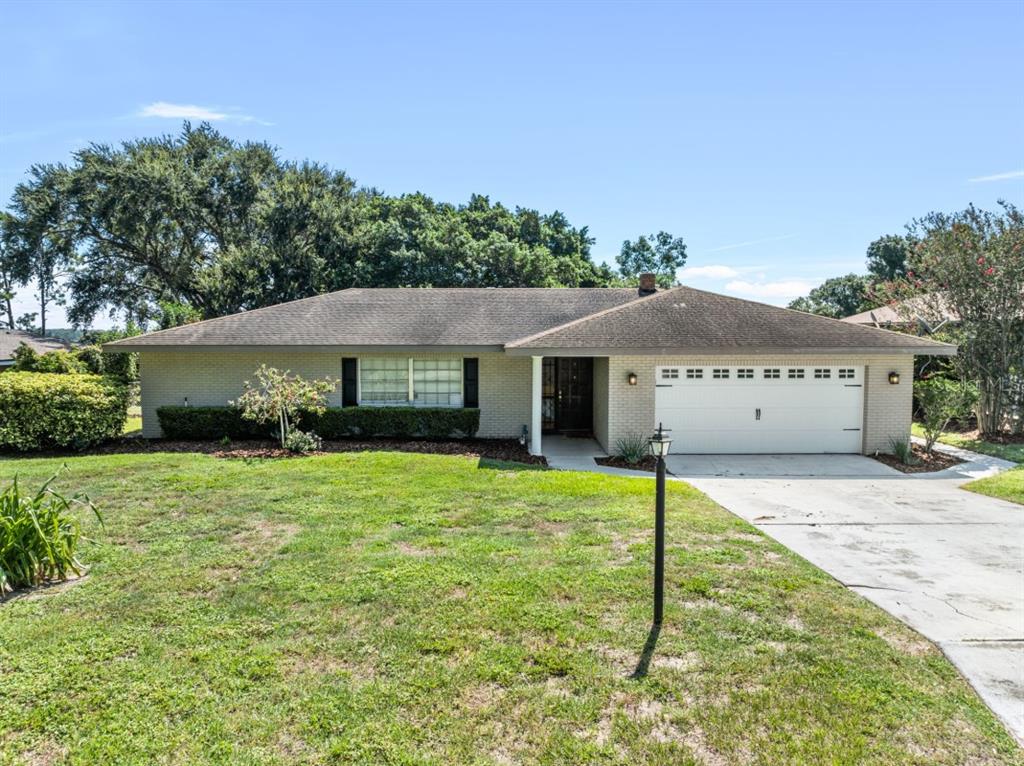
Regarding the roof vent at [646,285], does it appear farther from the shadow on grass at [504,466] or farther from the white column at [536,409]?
the shadow on grass at [504,466]

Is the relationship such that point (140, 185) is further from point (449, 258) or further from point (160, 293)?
point (449, 258)

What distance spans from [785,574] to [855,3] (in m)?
9.67

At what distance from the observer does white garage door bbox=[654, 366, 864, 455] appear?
12531 millimetres

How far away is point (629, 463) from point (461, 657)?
318 inches

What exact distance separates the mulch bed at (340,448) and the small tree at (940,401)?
821cm

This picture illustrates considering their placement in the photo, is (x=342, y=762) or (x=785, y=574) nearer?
(x=342, y=762)

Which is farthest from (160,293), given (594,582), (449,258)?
(594,582)

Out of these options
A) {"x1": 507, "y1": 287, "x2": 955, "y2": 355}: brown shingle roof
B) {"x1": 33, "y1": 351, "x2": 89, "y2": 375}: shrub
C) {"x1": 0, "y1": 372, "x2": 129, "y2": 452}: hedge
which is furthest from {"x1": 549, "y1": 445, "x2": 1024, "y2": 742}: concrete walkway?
{"x1": 33, "y1": 351, "x2": 89, "y2": 375}: shrub

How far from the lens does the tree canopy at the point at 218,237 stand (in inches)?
1118

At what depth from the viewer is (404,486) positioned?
913cm

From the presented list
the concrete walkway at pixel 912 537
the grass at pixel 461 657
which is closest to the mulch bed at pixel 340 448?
the concrete walkway at pixel 912 537

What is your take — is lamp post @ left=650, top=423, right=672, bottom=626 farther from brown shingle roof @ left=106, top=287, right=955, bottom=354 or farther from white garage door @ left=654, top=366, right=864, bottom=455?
white garage door @ left=654, top=366, right=864, bottom=455

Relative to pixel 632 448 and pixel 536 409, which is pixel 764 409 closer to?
pixel 632 448

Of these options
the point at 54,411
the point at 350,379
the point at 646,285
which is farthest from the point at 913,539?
the point at 54,411
